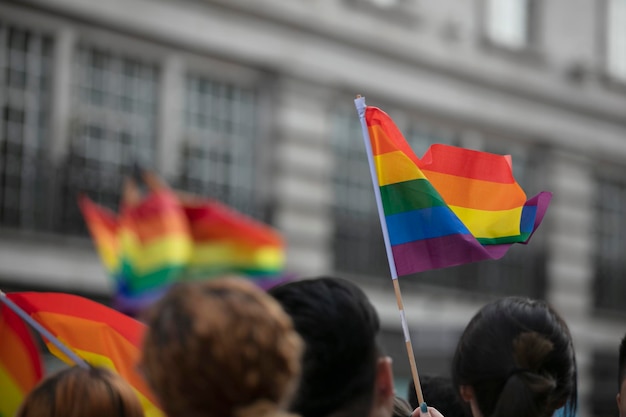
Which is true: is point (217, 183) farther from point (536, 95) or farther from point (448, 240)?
point (448, 240)

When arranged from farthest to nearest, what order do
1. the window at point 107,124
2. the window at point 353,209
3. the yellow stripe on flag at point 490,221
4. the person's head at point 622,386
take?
the window at point 353,209 → the window at point 107,124 → the yellow stripe on flag at point 490,221 → the person's head at point 622,386

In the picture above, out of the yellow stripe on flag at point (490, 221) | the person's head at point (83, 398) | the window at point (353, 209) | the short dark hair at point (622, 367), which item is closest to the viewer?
the person's head at point (83, 398)

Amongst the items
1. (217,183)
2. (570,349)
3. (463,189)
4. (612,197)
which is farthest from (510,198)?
(612,197)

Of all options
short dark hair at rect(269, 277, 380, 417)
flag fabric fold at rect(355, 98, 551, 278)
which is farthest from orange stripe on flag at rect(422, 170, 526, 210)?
short dark hair at rect(269, 277, 380, 417)

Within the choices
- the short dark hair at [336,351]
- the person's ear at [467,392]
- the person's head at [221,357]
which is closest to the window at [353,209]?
the person's ear at [467,392]

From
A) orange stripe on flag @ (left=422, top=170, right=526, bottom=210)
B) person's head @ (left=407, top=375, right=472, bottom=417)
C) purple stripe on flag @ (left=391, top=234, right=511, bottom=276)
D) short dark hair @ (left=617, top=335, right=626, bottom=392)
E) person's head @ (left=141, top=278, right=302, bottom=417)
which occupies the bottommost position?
person's head @ (left=407, top=375, right=472, bottom=417)

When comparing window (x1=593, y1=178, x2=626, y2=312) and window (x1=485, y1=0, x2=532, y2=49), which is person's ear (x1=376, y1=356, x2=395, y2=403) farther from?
window (x1=593, y1=178, x2=626, y2=312)

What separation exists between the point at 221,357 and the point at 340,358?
2.05 ft

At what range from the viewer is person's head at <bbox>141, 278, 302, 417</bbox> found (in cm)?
243

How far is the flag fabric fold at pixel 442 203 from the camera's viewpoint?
4.54 m

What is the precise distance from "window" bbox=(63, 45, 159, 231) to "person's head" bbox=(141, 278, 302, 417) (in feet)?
36.7

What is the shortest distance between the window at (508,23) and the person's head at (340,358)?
632 inches

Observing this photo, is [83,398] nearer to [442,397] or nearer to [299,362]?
[299,362]

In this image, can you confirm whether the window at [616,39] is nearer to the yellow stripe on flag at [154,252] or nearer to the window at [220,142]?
the window at [220,142]
